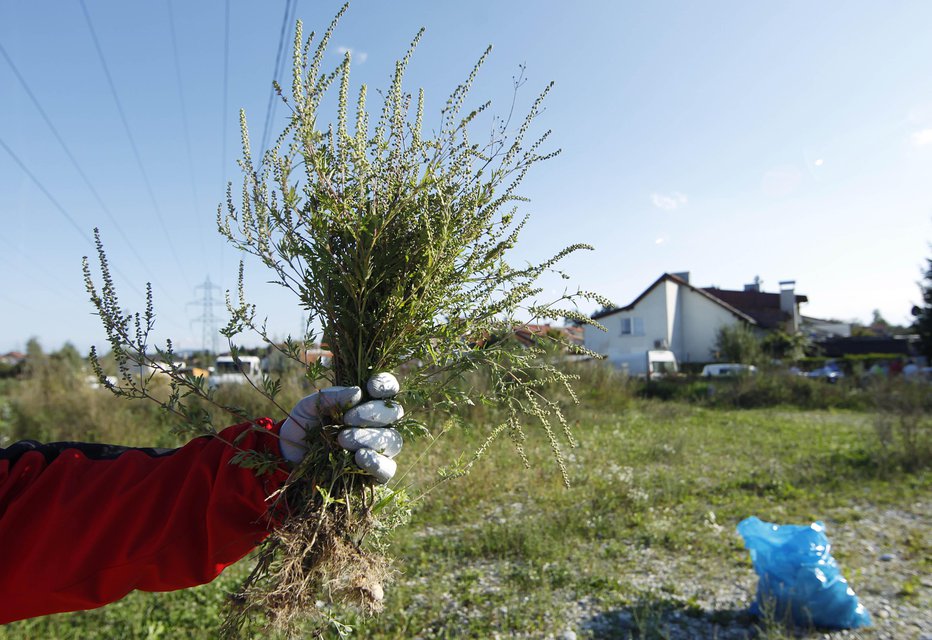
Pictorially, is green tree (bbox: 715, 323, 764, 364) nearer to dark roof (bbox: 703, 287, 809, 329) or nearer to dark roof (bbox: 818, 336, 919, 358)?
dark roof (bbox: 703, 287, 809, 329)

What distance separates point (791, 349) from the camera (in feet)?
92.9

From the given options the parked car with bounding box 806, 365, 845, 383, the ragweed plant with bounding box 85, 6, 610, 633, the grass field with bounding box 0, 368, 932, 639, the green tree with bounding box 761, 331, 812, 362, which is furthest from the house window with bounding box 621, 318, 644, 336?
the ragweed plant with bounding box 85, 6, 610, 633

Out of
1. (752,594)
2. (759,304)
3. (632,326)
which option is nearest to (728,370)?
(632,326)

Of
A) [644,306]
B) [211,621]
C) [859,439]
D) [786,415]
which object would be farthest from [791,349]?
[211,621]

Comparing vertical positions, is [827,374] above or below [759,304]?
below

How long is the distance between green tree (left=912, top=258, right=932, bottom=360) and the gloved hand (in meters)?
30.4

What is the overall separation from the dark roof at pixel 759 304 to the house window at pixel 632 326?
7.46 meters

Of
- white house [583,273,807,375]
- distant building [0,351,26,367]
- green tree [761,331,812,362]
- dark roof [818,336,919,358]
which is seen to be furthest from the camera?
dark roof [818,336,919,358]

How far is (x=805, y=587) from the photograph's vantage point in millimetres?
3916

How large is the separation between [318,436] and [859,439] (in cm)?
1182

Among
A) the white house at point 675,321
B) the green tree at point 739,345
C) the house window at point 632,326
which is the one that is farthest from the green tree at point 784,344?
the house window at point 632,326

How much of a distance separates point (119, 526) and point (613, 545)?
4.60m

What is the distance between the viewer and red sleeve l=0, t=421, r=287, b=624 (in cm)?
174

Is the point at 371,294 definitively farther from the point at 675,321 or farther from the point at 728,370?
the point at 675,321
